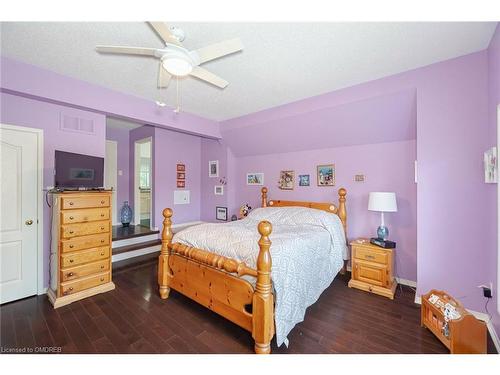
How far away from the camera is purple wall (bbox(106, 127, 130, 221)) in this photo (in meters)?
5.18

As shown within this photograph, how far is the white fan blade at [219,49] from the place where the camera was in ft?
4.85

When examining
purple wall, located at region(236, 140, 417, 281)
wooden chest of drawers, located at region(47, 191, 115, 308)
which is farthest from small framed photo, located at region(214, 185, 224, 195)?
wooden chest of drawers, located at region(47, 191, 115, 308)

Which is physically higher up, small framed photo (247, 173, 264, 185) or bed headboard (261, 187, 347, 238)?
small framed photo (247, 173, 264, 185)

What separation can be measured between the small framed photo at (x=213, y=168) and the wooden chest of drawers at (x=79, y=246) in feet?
8.38

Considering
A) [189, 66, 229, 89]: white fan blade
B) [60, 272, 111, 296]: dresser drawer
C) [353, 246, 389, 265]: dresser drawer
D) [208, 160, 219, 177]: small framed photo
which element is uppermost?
[189, 66, 229, 89]: white fan blade

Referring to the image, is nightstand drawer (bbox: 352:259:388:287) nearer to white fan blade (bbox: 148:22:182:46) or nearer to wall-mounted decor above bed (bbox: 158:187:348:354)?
wall-mounted decor above bed (bbox: 158:187:348:354)

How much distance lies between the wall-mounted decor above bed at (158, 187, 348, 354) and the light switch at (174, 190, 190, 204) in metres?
2.46

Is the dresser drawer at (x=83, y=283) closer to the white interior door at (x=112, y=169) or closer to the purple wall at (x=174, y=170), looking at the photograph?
the purple wall at (x=174, y=170)

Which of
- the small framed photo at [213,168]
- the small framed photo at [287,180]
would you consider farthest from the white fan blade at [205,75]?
the small framed photo at [213,168]

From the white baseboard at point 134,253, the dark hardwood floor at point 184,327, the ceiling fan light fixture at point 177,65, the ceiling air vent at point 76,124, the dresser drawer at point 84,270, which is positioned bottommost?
the dark hardwood floor at point 184,327

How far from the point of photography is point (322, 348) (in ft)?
5.86
